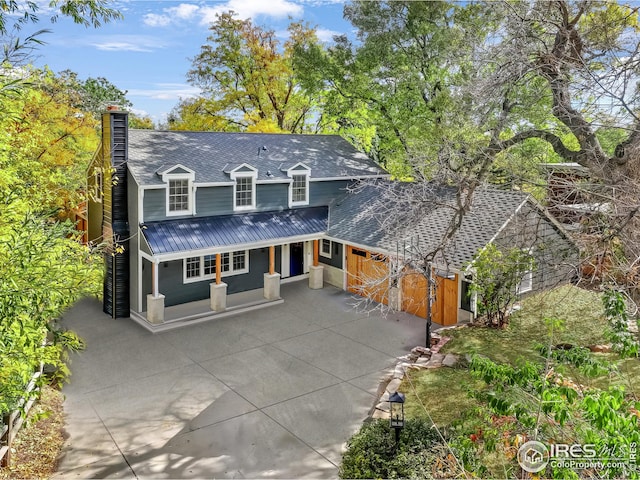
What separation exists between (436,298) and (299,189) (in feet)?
25.0

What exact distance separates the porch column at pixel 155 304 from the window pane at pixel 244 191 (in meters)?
4.33

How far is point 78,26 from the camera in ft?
25.5

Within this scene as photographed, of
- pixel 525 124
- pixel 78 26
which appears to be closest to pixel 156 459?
pixel 78 26

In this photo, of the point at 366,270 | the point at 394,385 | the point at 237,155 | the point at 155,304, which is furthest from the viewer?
the point at 237,155

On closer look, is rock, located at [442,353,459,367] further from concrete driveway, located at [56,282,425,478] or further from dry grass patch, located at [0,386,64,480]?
dry grass patch, located at [0,386,64,480]

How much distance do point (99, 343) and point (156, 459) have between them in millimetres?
6618

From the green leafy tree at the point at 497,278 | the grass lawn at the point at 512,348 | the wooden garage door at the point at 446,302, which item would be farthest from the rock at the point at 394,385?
the wooden garage door at the point at 446,302

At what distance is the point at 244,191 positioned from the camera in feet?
59.3

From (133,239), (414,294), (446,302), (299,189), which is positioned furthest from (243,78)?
(446,302)

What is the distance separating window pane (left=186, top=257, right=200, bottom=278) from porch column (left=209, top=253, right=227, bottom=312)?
3.48 feet

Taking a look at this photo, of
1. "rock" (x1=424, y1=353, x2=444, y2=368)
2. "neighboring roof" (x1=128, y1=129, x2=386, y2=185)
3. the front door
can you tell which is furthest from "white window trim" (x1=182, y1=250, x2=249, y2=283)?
"rock" (x1=424, y1=353, x2=444, y2=368)

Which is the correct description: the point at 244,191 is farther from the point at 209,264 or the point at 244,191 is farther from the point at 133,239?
the point at 133,239

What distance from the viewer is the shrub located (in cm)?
679

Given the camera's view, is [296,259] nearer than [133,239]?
No
